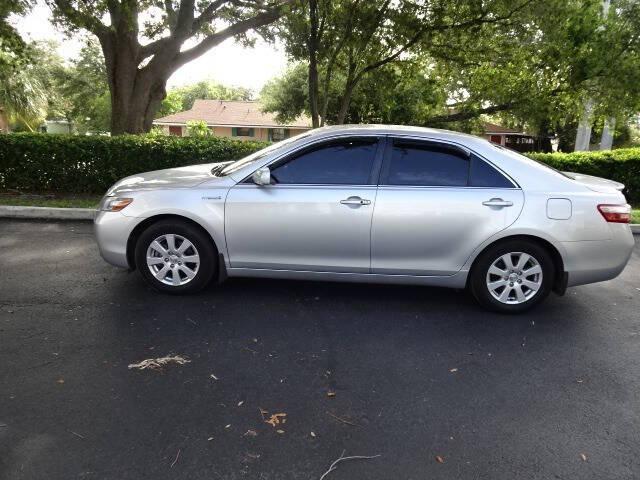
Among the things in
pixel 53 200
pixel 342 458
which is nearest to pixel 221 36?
pixel 53 200

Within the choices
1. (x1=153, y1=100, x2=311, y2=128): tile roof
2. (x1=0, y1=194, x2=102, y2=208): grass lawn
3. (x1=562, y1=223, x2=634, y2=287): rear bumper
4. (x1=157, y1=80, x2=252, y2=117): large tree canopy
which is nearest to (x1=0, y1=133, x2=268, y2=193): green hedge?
(x1=0, y1=194, x2=102, y2=208): grass lawn

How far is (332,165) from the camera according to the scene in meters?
4.50

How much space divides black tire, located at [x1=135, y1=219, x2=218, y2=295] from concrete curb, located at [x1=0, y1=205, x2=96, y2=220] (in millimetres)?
3832

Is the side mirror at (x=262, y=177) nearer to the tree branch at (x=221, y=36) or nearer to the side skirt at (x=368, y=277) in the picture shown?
the side skirt at (x=368, y=277)

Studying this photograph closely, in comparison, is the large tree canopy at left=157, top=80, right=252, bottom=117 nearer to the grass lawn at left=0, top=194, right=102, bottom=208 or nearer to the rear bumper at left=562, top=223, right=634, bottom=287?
the grass lawn at left=0, top=194, right=102, bottom=208

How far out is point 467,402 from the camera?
10.1 feet

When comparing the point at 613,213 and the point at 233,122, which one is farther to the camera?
the point at 233,122

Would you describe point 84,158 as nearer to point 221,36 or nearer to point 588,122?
point 221,36

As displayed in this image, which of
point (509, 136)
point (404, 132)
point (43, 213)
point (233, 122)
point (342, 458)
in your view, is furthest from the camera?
point (509, 136)

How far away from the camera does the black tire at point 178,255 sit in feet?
15.0

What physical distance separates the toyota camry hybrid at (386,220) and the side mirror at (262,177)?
0.04 feet

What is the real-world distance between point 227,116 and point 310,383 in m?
46.3

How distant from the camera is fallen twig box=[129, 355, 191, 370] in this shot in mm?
3367

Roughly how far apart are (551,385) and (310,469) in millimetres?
1814
